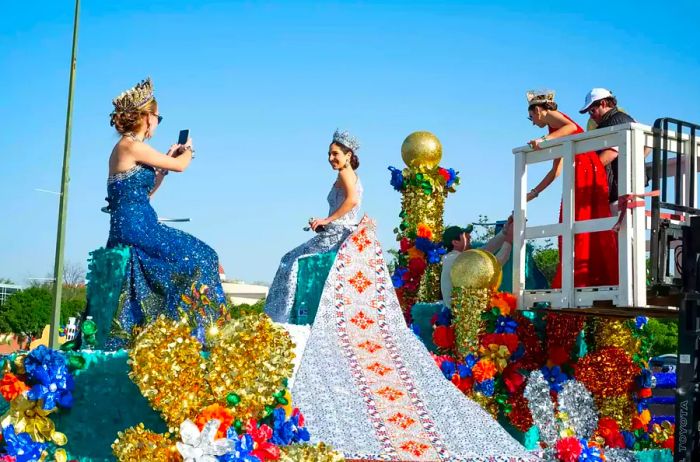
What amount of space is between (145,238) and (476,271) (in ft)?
9.61

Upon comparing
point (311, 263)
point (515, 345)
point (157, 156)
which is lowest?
point (515, 345)

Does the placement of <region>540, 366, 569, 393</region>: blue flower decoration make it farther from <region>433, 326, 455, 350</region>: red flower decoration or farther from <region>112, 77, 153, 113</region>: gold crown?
<region>112, 77, 153, 113</region>: gold crown

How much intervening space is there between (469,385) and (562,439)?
122 centimetres

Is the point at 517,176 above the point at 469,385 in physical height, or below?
above

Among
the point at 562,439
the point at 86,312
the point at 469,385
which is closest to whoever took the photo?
the point at 86,312

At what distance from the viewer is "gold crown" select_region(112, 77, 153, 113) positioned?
19.6 ft

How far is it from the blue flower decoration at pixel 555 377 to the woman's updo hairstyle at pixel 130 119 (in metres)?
3.84

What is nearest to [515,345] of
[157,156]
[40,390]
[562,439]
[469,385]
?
[469,385]

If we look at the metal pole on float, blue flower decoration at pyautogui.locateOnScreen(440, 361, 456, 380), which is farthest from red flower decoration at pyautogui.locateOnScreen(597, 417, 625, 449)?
the metal pole on float

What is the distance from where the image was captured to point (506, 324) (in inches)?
306

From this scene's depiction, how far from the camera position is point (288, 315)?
7.42 meters

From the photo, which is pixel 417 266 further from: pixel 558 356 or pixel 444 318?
pixel 558 356

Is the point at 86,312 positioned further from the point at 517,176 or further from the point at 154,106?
the point at 517,176

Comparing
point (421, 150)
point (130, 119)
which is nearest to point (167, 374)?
point (130, 119)
